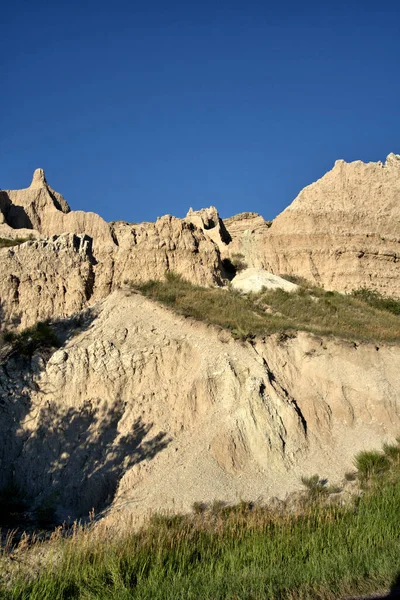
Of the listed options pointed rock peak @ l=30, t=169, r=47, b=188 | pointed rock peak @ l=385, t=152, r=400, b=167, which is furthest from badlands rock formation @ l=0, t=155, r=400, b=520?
pointed rock peak @ l=385, t=152, r=400, b=167

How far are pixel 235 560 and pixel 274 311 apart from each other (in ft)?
45.2

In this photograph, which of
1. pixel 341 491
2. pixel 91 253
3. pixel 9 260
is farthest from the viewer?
pixel 91 253

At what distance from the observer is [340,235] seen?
1136 inches

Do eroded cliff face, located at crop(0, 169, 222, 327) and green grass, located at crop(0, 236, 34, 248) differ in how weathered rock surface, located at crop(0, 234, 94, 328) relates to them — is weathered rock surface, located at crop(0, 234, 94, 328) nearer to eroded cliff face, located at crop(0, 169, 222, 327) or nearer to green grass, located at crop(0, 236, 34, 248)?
eroded cliff face, located at crop(0, 169, 222, 327)

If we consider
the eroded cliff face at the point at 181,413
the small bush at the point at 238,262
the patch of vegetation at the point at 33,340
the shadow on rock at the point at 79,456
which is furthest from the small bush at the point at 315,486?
the small bush at the point at 238,262

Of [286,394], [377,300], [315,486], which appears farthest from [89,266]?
[377,300]

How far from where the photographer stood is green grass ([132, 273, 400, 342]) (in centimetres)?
1706

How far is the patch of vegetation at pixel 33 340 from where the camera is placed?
15.7 meters

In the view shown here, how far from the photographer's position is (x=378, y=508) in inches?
377

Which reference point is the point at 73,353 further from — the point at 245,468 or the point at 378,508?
the point at 378,508

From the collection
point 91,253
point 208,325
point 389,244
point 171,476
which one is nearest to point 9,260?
point 91,253

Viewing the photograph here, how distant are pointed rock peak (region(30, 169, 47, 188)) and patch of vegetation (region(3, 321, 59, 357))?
1970 centimetres

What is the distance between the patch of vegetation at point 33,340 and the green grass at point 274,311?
4034 millimetres

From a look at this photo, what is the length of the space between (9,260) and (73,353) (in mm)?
8584
